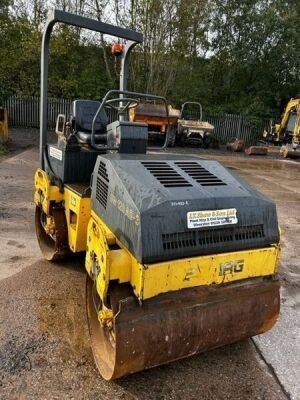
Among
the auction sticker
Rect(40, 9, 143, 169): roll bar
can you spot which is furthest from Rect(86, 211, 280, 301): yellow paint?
Rect(40, 9, 143, 169): roll bar

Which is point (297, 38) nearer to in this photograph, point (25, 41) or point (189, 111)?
point (189, 111)

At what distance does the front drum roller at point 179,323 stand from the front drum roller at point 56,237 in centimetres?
126

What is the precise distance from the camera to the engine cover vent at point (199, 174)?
249cm

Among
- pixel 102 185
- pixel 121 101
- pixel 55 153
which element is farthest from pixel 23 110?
pixel 102 185

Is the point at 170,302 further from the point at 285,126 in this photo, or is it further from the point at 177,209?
the point at 285,126

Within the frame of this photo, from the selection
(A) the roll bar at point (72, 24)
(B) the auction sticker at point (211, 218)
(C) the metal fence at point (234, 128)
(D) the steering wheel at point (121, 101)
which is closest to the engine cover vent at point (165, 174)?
(B) the auction sticker at point (211, 218)

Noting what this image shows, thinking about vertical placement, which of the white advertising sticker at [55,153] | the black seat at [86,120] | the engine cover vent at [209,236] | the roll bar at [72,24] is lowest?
the engine cover vent at [209,236]

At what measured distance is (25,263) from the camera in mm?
3984

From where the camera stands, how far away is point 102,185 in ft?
8.56

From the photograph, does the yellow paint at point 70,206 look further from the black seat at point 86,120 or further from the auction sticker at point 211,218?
the auction sticker at point 211,218

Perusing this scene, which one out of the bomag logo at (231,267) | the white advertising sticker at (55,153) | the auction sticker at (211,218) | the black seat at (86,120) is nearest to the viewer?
the auction sticker at (211,218)

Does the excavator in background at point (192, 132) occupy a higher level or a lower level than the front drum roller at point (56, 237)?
higher

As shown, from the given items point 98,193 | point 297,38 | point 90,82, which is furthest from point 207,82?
point 98,193

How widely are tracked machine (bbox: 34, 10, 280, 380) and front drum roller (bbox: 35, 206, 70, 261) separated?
0.87m
